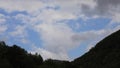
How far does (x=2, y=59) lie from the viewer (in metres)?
135

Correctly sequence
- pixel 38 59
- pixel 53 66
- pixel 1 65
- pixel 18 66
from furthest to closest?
pixel 38 59 → pixel 53 66 → pixel 18 66 → pixel 1 65

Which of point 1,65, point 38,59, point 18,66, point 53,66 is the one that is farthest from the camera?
point 38,59

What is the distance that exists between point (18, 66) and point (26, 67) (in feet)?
10.5

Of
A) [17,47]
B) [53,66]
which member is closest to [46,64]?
[53,66]

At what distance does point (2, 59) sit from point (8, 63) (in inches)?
141

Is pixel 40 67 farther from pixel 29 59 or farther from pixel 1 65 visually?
pixel 1 65

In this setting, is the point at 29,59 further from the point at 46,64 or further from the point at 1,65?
the point at 1,65

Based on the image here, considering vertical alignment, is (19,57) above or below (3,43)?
below

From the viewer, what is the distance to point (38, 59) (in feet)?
552

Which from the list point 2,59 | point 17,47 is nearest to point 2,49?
point 17,47

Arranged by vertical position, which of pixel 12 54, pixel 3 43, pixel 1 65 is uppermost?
pixel 3 43

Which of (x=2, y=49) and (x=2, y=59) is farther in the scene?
(x=2, y=49)

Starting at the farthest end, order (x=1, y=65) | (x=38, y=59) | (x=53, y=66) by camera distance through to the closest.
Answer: (x=38, y=59)
(x=53, y=66)
(x=1, y=65)

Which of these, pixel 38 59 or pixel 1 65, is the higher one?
pixel 38 59
